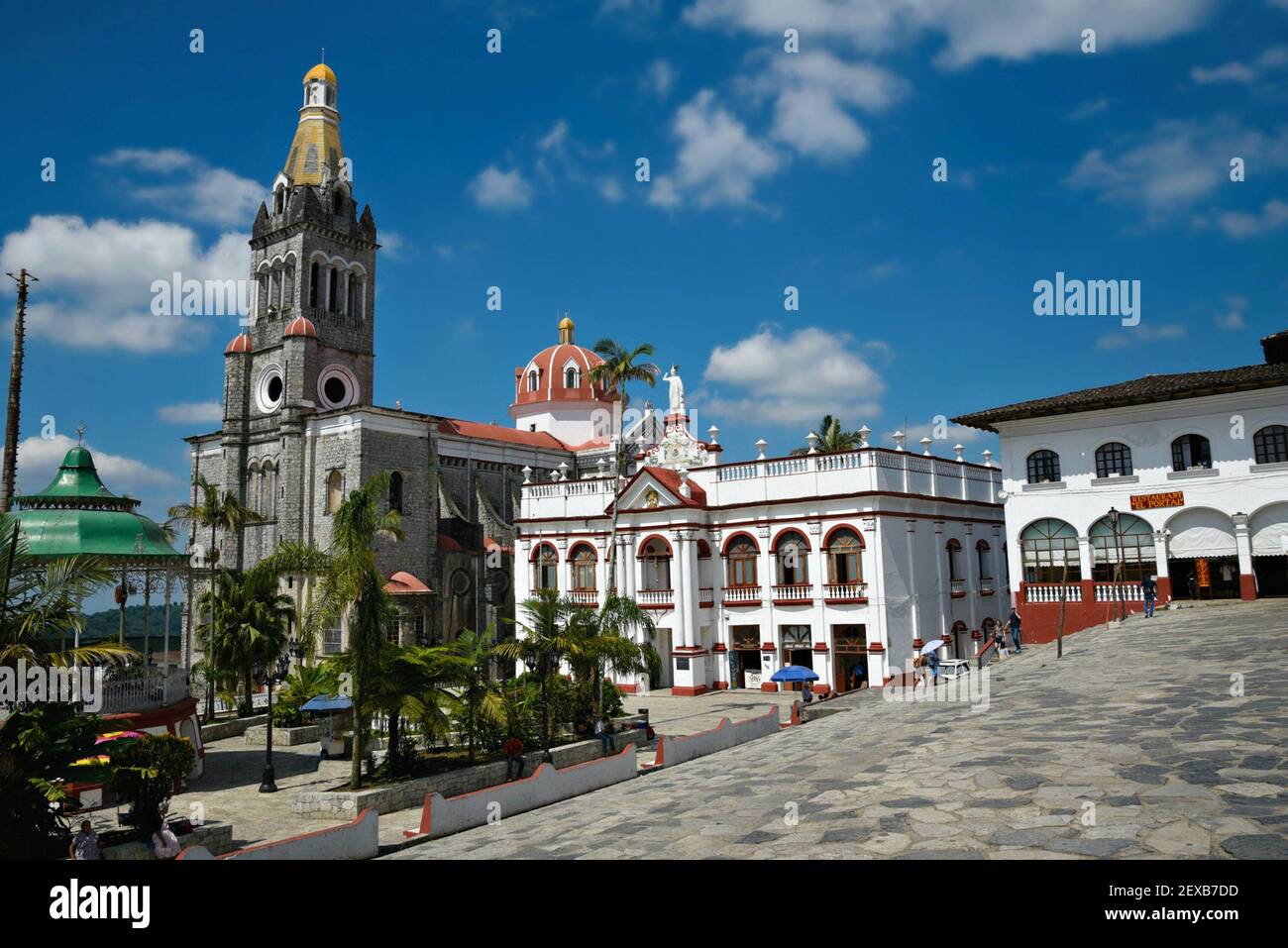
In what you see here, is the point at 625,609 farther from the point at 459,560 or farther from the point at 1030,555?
the point at 459,560

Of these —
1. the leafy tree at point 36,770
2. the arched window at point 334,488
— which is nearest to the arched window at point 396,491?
the arched window at point 334,488

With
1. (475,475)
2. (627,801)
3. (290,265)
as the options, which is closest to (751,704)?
(627,801)

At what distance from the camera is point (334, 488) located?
52969 millimetres

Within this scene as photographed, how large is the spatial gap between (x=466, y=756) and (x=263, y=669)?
1339 centimetres

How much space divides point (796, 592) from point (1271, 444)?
17.9 metres

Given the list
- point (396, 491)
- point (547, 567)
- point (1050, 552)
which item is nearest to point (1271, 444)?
point (1050, 552)

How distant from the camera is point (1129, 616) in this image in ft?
102

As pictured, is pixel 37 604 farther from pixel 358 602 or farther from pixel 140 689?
pixel 140 689

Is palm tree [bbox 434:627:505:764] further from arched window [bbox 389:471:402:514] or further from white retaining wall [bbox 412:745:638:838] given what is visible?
arched window [bbox 389:471:402:514]

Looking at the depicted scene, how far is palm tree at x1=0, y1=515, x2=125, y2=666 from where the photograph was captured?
521 inches

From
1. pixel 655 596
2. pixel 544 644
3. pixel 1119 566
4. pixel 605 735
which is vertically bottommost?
pixel 605 735

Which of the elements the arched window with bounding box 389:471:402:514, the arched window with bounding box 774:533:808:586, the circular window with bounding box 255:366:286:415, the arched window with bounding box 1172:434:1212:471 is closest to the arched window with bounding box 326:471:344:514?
the arched window with bounding box 389:471:402:514

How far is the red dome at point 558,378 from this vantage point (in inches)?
2667

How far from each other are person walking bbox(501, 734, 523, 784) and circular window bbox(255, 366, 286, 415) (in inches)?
1641
